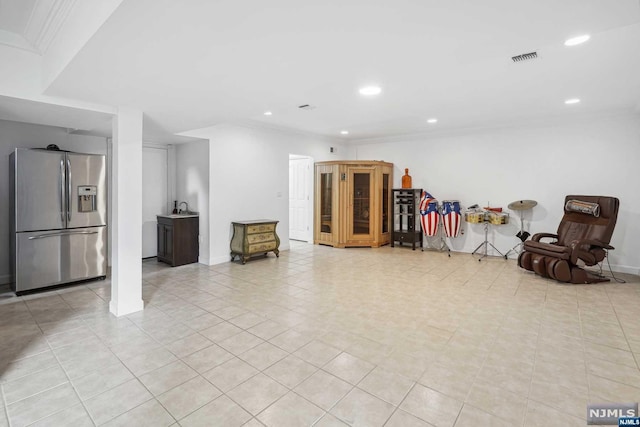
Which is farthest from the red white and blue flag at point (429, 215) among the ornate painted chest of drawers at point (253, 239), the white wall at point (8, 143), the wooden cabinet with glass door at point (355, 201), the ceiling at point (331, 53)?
the white wall at point (8, 143)

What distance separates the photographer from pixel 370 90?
12.7ft

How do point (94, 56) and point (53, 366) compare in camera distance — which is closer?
point (94, 56)

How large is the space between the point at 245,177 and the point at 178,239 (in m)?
1.58

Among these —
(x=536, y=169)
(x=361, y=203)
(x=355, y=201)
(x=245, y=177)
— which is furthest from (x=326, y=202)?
(x=536, y=169)

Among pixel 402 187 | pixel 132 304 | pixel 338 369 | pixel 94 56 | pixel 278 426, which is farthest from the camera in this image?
pixel 402 187

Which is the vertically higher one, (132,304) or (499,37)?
(499,37)

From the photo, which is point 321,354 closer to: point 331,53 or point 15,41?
point 331,53

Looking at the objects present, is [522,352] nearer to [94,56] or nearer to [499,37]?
[499,37]

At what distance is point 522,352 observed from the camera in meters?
2.52

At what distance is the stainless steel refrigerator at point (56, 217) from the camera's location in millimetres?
3789

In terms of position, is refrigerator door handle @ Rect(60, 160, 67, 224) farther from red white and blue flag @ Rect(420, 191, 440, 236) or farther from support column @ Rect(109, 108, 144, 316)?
red white and blue flag @ Rect(420, 191, 440, 236)

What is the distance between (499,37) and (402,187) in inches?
223

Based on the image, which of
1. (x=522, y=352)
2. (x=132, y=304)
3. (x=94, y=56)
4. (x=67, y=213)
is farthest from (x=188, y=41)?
(x=67, y=213)

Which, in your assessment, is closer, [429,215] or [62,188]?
[62,188]
